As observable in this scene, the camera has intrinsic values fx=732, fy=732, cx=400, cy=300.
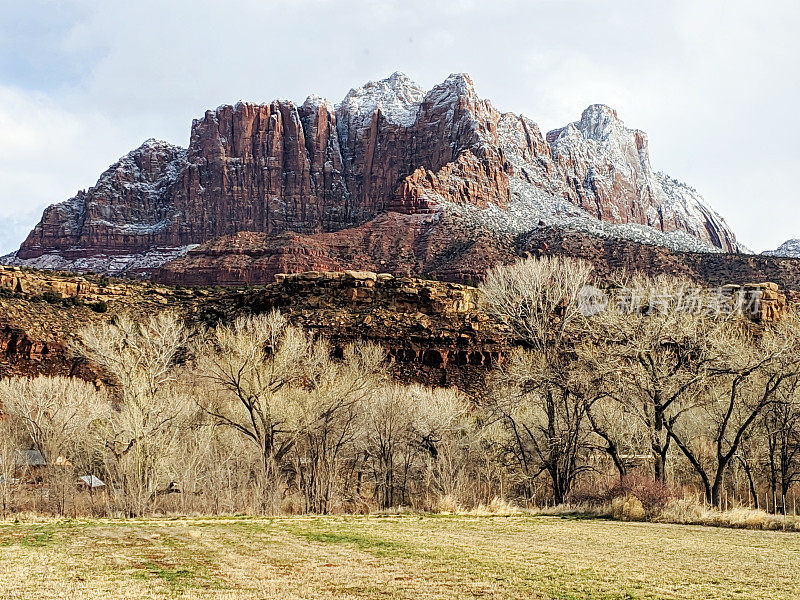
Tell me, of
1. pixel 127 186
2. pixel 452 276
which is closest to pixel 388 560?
pixel 452 276

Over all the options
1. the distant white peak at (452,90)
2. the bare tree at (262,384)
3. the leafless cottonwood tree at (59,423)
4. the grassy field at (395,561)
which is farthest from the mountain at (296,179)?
the grassy field at (395,561)

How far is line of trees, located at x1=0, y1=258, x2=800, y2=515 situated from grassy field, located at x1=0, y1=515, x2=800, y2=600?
7.53 m

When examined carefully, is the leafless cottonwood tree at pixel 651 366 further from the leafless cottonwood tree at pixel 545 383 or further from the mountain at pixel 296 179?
the mountain at pixel 296 179

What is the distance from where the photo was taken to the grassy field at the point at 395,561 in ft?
36.9

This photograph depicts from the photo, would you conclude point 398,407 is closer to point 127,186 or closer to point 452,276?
point 452,276

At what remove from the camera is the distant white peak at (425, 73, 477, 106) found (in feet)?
566

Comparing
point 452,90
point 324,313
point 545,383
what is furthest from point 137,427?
point 452,90

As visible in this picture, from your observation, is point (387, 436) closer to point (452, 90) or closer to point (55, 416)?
point (55, 416)

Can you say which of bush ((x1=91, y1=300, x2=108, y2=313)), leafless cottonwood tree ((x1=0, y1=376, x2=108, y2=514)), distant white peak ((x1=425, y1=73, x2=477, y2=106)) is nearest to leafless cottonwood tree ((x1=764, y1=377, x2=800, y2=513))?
leafless cottonwood tree ((x1=0, y1=376, x2=108, y2=514))

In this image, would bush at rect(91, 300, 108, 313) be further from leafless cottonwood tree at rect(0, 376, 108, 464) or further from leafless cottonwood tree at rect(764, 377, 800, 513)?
leafless cottonwood tree at rect(764, 377, 800, 513)

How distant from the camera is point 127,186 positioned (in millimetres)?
190750

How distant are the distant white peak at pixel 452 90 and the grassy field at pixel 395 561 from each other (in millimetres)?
160917

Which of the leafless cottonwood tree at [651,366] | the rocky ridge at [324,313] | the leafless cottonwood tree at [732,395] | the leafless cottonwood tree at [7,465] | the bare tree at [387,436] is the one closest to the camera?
the leafless cottonwood tree at [732,395]

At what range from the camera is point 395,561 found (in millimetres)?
13977
